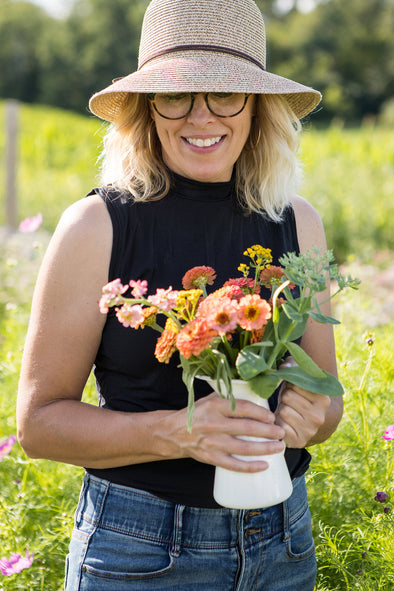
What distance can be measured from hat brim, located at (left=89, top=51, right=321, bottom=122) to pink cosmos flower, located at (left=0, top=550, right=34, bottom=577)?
4.07ft

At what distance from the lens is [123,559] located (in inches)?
51.3

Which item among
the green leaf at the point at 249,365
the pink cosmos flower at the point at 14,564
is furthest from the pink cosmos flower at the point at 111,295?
the pink cosmos flower at the point at 14,564

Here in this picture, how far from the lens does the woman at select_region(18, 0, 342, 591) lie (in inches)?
50.0

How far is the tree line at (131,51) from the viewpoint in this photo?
54344 mm

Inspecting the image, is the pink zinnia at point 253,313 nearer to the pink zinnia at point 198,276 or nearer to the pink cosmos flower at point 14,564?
the pink zinnia at point 198,276

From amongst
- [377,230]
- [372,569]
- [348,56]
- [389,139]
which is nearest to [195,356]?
[372,569]

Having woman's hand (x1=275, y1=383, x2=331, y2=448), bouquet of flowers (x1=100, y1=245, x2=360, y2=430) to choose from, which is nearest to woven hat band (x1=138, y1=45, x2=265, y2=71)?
bouquet of flowers (x1=100, y1=245, x2=360, y2=430)

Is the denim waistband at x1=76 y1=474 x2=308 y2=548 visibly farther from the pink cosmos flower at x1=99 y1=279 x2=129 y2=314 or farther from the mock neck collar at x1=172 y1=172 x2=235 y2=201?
the mock neck collar at x1=172 y1=172 x2=235 y2=201

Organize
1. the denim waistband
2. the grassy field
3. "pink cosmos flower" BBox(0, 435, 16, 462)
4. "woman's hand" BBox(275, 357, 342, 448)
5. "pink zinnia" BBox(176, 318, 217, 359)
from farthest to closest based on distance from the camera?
1. "pink cosmos flower" BBox(0, 435, 16, 462)
2. the grassy field
3. the denim waistband
4. "woman's hand" BBox(275, 357, 342, 448)
5. "pink zinnia" BBox(176, 318, 217, 359)

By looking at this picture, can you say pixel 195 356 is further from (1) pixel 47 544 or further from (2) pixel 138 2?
(2) pixel 138 2

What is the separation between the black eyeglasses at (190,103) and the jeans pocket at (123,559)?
911 mm

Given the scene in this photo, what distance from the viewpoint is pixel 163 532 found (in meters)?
1.33

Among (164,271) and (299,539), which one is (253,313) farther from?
(299,539)

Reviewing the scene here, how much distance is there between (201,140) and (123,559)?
91cm
